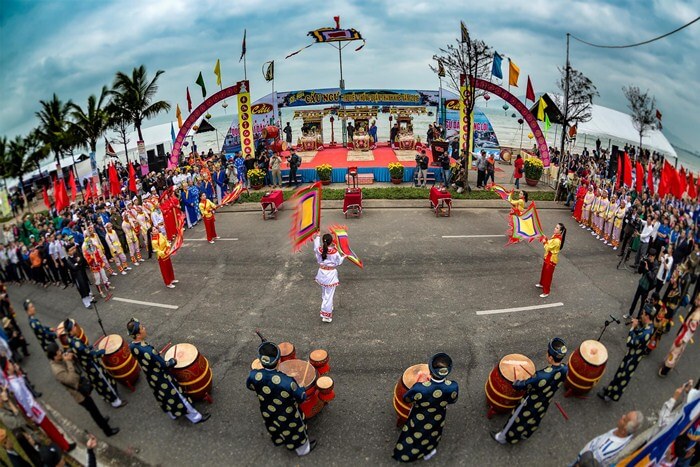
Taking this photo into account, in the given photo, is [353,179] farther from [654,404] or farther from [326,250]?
[654,404]

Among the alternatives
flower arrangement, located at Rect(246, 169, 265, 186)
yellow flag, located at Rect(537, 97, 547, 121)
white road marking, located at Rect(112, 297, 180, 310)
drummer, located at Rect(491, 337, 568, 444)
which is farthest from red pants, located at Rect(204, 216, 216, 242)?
yellow flag, located at Rect(537, 97, 547, 121)

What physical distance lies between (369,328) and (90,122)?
2505 cm

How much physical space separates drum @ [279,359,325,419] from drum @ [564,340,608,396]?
13.7 ft

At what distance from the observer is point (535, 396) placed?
573 centimetres

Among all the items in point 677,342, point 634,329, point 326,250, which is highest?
point 326,250

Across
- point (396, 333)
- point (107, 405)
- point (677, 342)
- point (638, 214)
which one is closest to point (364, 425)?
point (396, 333)

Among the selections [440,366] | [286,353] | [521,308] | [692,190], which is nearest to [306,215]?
[286,353]

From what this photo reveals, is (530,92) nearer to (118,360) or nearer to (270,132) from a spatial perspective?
(270,132)

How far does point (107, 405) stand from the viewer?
721cm

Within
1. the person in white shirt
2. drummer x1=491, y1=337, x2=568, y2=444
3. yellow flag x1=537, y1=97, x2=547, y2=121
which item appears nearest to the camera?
the person in white shirt

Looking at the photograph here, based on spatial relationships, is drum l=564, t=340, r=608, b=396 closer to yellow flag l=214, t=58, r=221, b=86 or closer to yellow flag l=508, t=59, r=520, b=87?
yellow flag l=508, t=59, r=520, b=87

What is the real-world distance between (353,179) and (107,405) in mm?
16214

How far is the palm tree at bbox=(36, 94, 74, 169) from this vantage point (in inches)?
1013

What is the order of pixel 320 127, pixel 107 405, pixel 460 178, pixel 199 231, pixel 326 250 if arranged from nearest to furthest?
1. pixel 107 405
2. pixel 326 250
3. pixel 199 231
4. pixel 460 178
5. pixel 320 127
